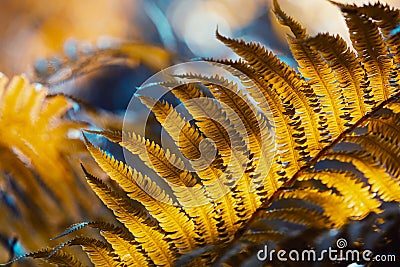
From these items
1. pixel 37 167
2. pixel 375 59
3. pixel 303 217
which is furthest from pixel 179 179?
pixel 37 167

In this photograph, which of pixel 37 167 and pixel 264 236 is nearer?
pixel 264 236

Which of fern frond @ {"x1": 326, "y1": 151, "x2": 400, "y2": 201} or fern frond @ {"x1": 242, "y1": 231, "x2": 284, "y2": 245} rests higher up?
fern frond @ {"x1": 326, "y1": 151, "x2": 400, "y2": 201}

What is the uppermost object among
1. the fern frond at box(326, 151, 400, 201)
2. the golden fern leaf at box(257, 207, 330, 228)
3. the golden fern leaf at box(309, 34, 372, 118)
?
the golden fern leaf at box(309, 34, 372, 118)

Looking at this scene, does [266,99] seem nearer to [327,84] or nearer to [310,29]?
[327,84]

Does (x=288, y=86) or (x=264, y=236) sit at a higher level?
(x=288, y=86)

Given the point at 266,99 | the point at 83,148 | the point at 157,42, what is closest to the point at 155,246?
the point at 266,99

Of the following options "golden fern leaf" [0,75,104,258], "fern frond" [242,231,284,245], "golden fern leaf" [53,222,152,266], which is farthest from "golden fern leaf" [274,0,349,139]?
"golden fern leaf" [0,75,104,258]

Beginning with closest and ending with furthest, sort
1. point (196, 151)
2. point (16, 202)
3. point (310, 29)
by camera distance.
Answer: point (196, 151) < point (16, 202) < point (310, 29)

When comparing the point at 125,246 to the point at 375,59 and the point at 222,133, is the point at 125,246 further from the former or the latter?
the point at 375,59

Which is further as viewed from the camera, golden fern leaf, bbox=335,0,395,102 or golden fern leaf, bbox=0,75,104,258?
golden fern leaf, bbox=0,75,104,258

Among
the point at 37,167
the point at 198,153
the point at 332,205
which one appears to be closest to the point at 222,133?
the point at 198,153

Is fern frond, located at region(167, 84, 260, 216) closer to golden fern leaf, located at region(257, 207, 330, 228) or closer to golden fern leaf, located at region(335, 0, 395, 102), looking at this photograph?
golden fern leaf, located at region(257, 207, 330, 228)
